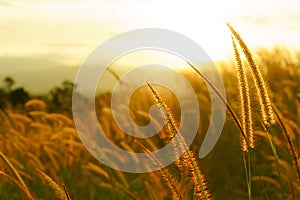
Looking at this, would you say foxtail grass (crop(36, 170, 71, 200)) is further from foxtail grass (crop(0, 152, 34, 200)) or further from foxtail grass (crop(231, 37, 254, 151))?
foxtail grass (crop(231, 37, 254, 151))

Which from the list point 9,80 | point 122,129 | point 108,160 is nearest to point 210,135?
point 122,129

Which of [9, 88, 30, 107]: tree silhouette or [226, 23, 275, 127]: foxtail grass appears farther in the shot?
[9, 88, 30, 107]: tree silhouette

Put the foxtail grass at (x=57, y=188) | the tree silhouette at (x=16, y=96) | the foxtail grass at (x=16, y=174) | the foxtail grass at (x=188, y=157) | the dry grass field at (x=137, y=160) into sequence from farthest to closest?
the tree silhouette at (x=16, y=96), the dry grass field at (x=137, y=160), the foxtail grass at (x=16, y=174), the foxtail grass at (x=57, y=188), the foxtail grass at (x=188, y=157)

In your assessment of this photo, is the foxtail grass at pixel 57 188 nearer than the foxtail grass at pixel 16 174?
Yes

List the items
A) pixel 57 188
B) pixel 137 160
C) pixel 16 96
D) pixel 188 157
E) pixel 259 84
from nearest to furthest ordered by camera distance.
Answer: pixel 188 157
pixel 57 188
pixel 259 84
pixel 137 160
pixel 16 96

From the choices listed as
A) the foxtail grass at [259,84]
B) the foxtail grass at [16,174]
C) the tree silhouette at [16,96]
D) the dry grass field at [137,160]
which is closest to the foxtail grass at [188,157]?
the foxtail grass at [259,84]

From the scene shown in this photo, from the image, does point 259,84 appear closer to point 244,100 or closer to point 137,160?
point 244,100

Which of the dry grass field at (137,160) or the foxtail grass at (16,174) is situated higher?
the foxtail grass at (16,174)

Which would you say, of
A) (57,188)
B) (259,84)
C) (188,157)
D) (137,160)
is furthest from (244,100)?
(137,160)

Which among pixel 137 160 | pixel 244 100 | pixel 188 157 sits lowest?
pixel 137 160

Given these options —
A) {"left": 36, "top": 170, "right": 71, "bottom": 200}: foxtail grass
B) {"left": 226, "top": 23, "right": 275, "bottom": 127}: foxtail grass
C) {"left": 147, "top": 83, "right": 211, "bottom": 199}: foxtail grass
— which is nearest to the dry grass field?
{"left": 226, "top": 23, "right": 275, "bottom": 127}: foxtail grass

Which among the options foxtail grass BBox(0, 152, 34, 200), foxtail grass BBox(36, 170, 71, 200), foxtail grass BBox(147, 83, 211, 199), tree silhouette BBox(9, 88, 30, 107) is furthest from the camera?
tree silhouette BBox(9, 88, 30, 107)

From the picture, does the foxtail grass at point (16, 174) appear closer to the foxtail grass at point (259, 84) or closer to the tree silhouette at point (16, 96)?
the foxtail grass at point (259, 84)

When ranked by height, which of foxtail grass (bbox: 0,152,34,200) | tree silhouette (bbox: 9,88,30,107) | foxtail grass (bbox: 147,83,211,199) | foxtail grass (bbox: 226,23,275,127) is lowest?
tree silhouette (bbox: 9,88,30,107)
